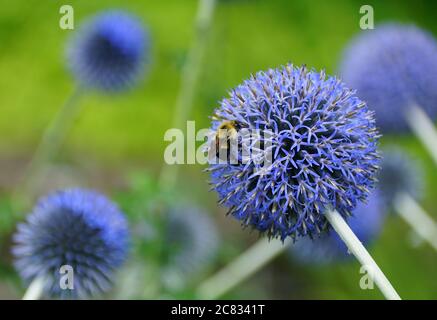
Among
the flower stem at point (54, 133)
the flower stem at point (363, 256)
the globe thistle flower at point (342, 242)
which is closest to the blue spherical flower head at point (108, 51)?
the flower stem at point (54, 133)

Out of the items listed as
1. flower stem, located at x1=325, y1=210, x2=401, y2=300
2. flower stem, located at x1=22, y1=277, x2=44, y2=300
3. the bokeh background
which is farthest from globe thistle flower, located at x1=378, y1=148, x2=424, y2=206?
flower stem, located at x1=22, y1=277, x2=44, y2=300

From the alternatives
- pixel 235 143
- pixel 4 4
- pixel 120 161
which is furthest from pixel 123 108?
pixel 235 143

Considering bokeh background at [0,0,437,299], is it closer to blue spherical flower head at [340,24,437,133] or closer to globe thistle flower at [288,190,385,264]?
globe thistle flower at [288,190,385,264]

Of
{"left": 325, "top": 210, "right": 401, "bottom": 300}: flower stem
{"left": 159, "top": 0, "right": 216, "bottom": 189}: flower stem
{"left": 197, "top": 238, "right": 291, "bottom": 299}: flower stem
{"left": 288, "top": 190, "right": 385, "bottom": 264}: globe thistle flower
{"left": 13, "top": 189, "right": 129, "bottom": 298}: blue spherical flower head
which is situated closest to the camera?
{"left": 325, "top": 210, "right": 401, "bottom": 300}: flower stem

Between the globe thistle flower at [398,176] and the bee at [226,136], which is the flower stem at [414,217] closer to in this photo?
the globe thistle flower at [398,176]

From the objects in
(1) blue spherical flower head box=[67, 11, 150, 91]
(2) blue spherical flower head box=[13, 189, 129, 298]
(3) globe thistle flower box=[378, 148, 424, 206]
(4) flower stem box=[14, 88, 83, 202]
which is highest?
(1) blue spherical flower head box=[67, 11, 150, 91]
